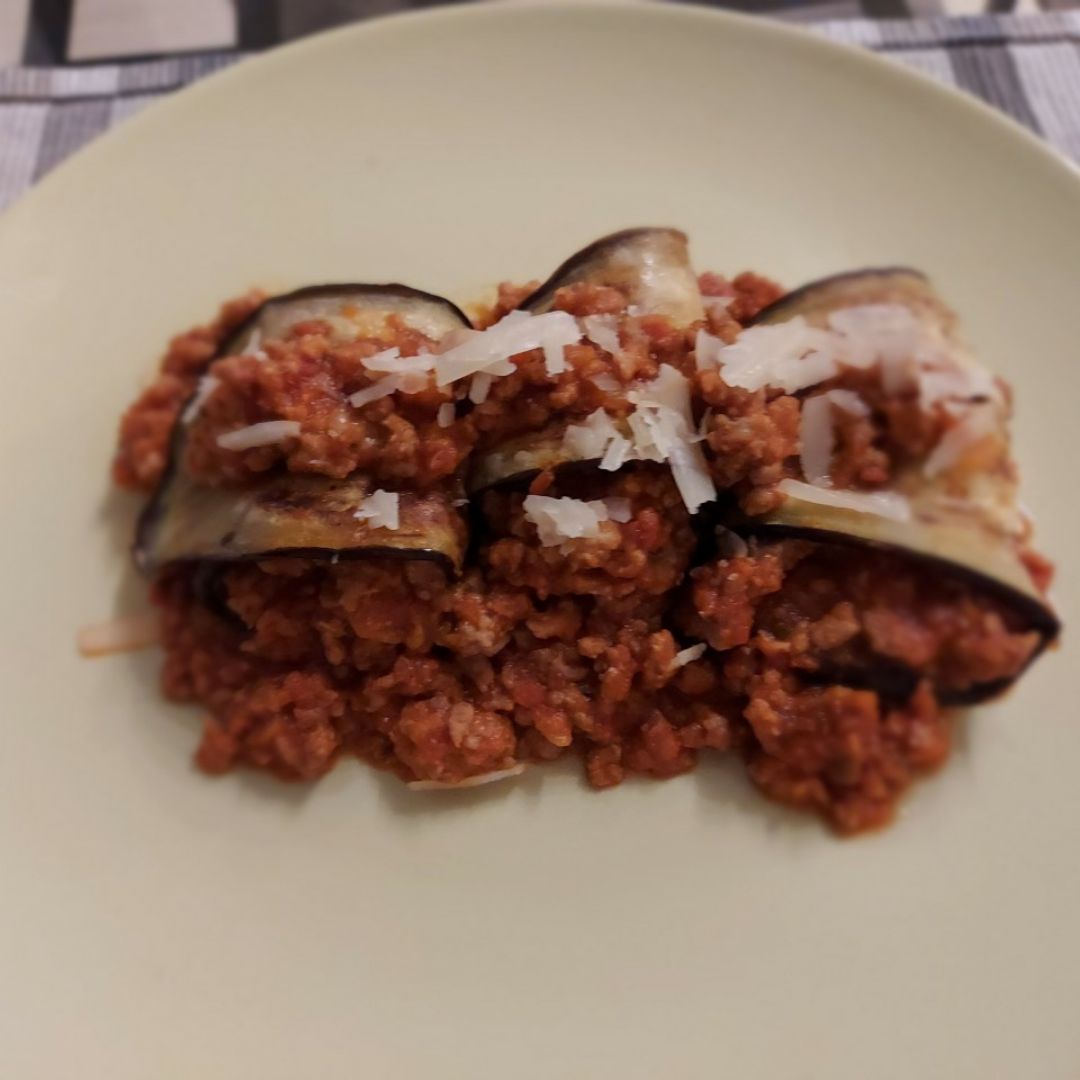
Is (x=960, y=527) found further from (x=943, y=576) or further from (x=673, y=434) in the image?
(x=673, y=434)

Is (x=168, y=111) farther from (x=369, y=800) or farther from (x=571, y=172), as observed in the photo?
(x=369, y=800)

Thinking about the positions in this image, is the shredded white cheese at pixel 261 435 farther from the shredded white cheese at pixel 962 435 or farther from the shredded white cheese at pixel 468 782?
the shredded white cheese at pixel 962 435

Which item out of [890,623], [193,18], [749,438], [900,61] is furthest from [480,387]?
[193,18]

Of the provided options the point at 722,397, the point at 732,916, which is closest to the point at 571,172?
the point at 722,397

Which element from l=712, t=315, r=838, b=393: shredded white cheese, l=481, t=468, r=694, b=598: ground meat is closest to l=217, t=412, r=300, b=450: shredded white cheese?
l=481, t=468, r=694, b=598: ground meat

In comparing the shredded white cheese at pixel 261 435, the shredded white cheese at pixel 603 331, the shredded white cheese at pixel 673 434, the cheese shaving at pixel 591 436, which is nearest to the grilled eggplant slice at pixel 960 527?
the shredded white cheese at pixel 673 434
